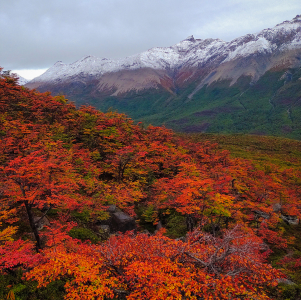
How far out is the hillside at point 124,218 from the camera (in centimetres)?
986

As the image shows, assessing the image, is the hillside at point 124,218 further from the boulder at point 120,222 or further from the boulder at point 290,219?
the boulder at point 290,219

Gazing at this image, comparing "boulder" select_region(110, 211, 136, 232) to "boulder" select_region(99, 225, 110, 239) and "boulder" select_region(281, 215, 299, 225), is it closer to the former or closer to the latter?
"boulder" select_region(99, 225, 110, 239)

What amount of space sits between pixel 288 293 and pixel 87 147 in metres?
32.6

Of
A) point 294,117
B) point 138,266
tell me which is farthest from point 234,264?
point 294,117

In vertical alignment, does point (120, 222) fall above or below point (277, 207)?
above

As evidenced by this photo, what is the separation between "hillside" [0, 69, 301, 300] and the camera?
32.3 ft

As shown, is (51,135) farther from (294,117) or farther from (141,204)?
(294,117)

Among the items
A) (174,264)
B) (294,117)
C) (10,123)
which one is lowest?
(294,117)

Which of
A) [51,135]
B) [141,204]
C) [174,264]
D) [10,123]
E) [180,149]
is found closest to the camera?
[174,264]

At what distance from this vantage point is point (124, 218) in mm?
25500

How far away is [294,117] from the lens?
198 meters

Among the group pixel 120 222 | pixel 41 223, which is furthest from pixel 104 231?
pixel 41 223

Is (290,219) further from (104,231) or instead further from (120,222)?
(104,231)

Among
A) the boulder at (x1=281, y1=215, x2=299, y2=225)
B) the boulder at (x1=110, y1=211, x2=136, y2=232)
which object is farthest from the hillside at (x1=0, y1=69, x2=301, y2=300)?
the boulder at (x1=281, y1=215, x2=299, y2=225)
